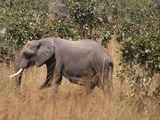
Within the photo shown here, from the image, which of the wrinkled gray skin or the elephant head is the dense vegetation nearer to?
the wrinkled gray skin

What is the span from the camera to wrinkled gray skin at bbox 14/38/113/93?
8195 mm

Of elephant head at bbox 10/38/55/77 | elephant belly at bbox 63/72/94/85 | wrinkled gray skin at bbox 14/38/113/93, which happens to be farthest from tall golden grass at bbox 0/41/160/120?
elephant head at bbox 10/38/55/77

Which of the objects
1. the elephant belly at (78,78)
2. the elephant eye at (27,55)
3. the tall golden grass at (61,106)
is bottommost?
the elephant belly at (78,78)

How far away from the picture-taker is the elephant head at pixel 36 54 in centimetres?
823

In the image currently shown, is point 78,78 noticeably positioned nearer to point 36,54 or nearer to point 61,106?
point 36,54

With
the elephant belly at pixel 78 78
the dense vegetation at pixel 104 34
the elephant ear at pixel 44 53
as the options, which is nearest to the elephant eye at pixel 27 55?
the elephant ear at pixel 44 53

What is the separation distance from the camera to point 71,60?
27.1 feet

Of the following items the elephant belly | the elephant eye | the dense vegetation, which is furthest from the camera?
the elephant eye

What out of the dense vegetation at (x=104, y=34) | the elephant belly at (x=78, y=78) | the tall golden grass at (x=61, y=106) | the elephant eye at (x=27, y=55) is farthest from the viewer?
the elephant eye at (x=27, y=55)

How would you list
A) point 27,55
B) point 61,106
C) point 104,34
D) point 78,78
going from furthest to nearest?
point 104,34, point 27,55, point 78,78, point 61,106

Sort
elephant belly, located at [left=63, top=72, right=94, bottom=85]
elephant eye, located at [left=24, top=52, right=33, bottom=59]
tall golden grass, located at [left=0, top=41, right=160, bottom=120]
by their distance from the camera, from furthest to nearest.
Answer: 1. elephant eye, located at [left=24, top=52, right=33, bottom=59]
2. elephant belly, located at [left=63, top=72, right=94, bottom=85]
3. tall golden grass, located at [left=0, top=41, right=160, bottom=120]

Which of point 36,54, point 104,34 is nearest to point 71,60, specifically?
point 36,54

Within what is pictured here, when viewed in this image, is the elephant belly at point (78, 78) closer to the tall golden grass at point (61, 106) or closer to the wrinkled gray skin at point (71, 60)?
the wrinkled gray skin at point (71, 60)

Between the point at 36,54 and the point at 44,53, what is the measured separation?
23 cm
